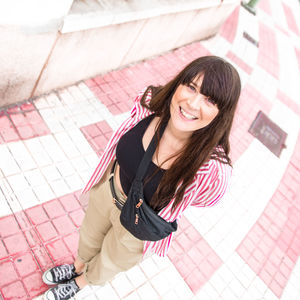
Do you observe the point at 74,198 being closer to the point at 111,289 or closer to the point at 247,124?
the point at 111,289

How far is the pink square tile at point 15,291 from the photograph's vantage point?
2.34 metres

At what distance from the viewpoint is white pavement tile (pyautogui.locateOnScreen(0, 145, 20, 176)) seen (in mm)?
2959

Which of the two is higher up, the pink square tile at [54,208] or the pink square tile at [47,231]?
the pink square tile at [54,208]

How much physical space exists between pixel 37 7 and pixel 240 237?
3.33m

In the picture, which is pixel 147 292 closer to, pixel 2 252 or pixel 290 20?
pixel 2 252

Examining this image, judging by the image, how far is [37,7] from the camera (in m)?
2.74

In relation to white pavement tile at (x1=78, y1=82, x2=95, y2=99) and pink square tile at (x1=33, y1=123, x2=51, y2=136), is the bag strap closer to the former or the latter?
pink square tile at (x1=33, y1=123, x2=51, y2=136)

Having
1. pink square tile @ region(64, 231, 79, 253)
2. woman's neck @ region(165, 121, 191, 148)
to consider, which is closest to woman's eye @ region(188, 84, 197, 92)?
woman's neck @ region(165, 121, 191, 148)

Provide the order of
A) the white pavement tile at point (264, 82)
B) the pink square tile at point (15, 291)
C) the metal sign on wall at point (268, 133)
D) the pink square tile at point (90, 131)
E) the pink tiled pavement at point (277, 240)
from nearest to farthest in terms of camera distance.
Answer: the pink square tile at point (15, 291) → the pink tiled pavement at point (277, 240) → the pink square tile at point (90, 131) → the metal sign on wall at point (268, 133) → the white pavement tile at point (264, 82)

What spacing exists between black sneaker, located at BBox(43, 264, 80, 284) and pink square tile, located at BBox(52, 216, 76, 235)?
15.1 inches

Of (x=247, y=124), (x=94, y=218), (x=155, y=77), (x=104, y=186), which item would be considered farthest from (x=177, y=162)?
(x=247, y=124)

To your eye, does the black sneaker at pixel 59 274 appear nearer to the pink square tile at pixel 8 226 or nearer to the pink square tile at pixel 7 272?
the pink square tile at pixel 7 272

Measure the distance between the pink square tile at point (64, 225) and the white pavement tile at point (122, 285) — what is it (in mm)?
613

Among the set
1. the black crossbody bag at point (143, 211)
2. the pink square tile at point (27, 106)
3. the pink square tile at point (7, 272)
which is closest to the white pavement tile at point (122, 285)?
the pink square tile at point (7, 272)
